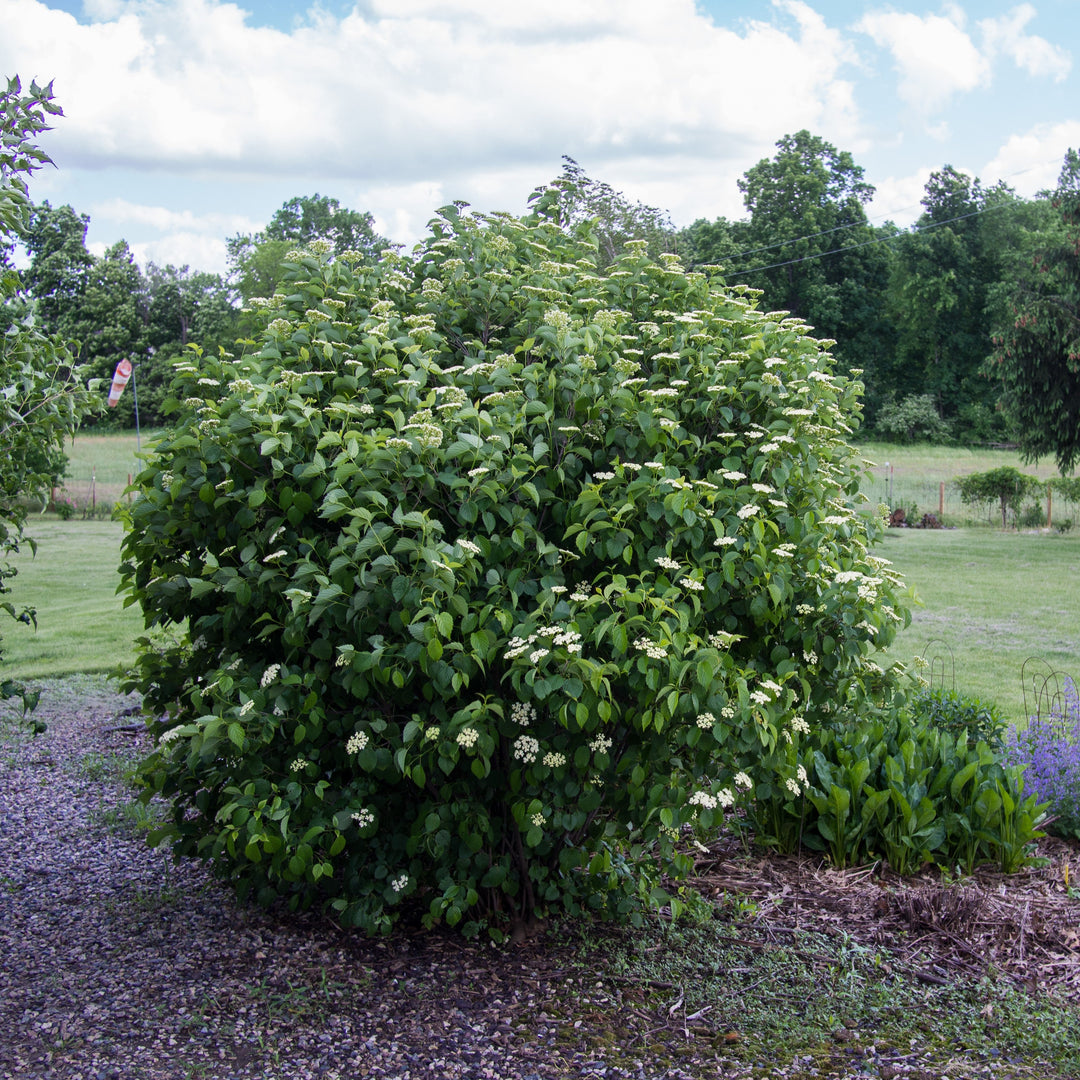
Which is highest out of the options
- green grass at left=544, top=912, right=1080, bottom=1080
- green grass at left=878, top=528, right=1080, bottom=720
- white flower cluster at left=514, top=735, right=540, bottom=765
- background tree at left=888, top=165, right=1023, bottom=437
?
background tree at left=888, top=165, right=1023, bottom=437

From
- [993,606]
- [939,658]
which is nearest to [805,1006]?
[939,658]

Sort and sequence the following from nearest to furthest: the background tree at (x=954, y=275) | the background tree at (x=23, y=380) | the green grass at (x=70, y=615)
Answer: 1. the background tree at (x=23, y=380)
2. the green grass at (x=70, y=615)
3. the background tree at (x=954, y=275)

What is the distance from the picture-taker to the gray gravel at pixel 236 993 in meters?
2.53

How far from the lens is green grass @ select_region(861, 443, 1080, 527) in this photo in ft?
70.1

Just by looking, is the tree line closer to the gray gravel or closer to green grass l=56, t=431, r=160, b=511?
green grass l=56, t=431, r=160, b=511

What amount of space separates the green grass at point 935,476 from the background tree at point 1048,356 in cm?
221

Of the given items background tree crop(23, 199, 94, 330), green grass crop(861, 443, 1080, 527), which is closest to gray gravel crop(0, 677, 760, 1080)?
green grass crop(861, 443, 1080, 527)

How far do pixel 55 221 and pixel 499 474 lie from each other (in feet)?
189

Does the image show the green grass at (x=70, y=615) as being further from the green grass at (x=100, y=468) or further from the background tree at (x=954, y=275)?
the background tree at (x=954, y=275)

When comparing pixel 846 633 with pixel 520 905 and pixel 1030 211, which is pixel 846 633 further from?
pixel 1030 211

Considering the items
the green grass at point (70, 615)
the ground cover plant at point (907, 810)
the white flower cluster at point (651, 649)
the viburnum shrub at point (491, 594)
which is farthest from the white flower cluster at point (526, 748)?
the green grass at point (70, 615)

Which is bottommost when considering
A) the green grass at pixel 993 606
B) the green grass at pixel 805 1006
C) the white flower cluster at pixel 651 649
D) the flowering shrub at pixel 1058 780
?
the green grass at pixel 805 1006

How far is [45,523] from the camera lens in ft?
69.9

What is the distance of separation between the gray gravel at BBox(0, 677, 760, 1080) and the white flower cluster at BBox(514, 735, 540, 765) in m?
0.77
